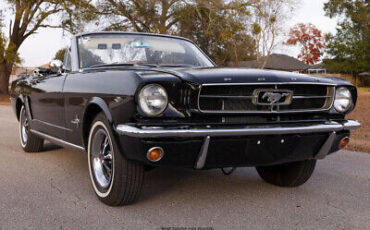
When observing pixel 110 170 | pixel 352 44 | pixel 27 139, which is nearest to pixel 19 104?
pixel 27 139

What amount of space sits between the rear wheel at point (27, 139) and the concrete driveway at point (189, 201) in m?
0.72

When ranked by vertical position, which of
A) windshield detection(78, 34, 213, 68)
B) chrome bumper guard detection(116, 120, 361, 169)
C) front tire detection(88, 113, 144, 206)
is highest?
windshield detection(78, 34, 213, 68)

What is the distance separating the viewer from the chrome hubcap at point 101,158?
350cm

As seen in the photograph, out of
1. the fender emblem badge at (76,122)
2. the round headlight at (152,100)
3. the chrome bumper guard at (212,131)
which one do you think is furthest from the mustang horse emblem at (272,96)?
the fender emblem badge at (76,122)

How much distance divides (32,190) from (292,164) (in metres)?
2.51

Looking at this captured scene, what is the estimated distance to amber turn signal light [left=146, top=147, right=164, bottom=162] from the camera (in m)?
2.87

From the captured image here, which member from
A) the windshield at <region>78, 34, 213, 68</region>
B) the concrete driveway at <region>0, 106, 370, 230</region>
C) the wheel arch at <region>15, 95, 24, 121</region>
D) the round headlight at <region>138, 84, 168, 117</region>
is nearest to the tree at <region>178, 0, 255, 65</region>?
the wheel arch at <region>15, 95, 24, 121</region>

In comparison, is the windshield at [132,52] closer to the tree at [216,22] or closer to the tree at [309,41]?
the tree at [216,22]

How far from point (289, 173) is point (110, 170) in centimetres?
173

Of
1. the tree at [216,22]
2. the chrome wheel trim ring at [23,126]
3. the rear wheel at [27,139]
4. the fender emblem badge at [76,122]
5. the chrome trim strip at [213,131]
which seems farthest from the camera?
the tree at [216,22]

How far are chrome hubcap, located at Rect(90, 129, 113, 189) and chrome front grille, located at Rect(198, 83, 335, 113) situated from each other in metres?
0.97

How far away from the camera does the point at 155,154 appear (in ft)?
9.50

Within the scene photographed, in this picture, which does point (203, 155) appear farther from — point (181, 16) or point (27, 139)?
point (181, 16)

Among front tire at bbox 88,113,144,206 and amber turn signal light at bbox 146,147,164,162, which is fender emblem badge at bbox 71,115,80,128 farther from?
amber turn signal light at bbox 146,147,164,162
